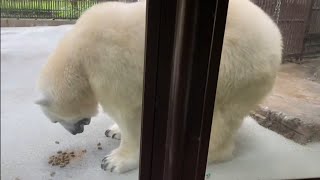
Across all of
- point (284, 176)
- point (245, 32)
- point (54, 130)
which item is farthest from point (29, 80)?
point (284, 176)

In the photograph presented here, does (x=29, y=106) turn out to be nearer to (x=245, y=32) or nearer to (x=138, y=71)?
(x=138, y=71)

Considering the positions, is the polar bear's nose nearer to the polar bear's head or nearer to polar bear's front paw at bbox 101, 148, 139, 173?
the polar bear's head

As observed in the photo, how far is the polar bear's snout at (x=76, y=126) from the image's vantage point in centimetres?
99

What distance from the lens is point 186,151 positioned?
0.90m

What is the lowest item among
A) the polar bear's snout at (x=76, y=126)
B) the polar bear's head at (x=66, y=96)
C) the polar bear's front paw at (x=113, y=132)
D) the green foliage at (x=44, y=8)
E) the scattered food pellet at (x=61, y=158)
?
the scattered food pellet at (x=61, y=158)

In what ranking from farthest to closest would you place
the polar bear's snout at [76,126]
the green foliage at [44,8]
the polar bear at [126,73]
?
the polar bear's snout at [76,126], the polar bear at [126,73], the green foliage at [44,8]

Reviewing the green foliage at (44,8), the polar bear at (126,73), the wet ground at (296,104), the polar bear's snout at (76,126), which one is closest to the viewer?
the green foliage at (44,8)

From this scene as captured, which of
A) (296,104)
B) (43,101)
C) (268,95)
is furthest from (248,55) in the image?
(43,101)

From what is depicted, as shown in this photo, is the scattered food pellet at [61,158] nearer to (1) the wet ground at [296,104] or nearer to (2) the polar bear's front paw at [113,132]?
(2) the polar bear's front paw at [113,132]

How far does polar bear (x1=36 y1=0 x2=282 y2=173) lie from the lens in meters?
0.88

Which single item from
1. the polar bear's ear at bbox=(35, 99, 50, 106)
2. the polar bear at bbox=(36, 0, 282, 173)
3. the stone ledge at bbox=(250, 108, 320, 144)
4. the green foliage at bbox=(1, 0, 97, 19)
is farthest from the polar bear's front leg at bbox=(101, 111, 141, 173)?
the stone ledge at bbox=(250, 108, 320, 144)

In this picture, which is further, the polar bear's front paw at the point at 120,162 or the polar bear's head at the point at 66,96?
the polar bear's front paw at the point at 120,162

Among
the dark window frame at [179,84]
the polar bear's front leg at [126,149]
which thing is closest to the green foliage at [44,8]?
the dark window frame at [179,84]

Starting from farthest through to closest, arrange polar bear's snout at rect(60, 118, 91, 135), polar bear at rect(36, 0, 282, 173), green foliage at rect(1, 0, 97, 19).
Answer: polar bear's snout at rect(60, 118, 91, 135) < polar bear at rect(36, 0, 282, 173) < green foliage at rect(1, 0, 97, 19)
